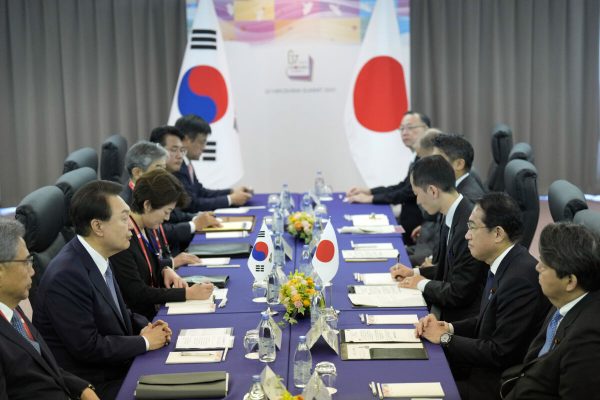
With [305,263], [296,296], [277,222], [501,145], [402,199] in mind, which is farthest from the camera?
[501,145]

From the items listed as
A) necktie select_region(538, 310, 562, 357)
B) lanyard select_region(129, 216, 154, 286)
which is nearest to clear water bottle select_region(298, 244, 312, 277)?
lanyard select_region(129, 216, 154, 286)

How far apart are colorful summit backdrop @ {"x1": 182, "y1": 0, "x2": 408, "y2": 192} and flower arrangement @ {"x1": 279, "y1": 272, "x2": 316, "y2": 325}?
499 cm

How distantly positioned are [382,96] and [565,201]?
427cm

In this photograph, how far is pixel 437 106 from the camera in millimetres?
9062

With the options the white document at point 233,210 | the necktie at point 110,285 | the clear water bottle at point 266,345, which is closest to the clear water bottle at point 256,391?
the clear water bottle at point 266,345

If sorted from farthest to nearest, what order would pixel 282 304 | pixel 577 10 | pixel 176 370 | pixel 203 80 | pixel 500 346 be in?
pixel 577 10 → pixel 203 80 → pixel 282 304 → pixel 500 346 → pixel 176 370

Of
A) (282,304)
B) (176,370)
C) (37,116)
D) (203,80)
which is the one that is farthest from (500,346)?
(37,116)

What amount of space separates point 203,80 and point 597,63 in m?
4.41

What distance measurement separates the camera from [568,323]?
272 centimetres

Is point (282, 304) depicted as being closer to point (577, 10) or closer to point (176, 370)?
point (176, 370)

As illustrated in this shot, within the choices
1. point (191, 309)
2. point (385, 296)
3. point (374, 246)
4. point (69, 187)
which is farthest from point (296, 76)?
point (191, 309)

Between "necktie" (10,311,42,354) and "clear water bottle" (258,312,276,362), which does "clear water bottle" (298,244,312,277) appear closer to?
"clear water bottle" (258,312,276,362)

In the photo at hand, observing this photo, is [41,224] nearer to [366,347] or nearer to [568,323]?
[366,347]

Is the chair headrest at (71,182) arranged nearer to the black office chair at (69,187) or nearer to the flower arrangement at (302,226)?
the black office chair at (69,187)
